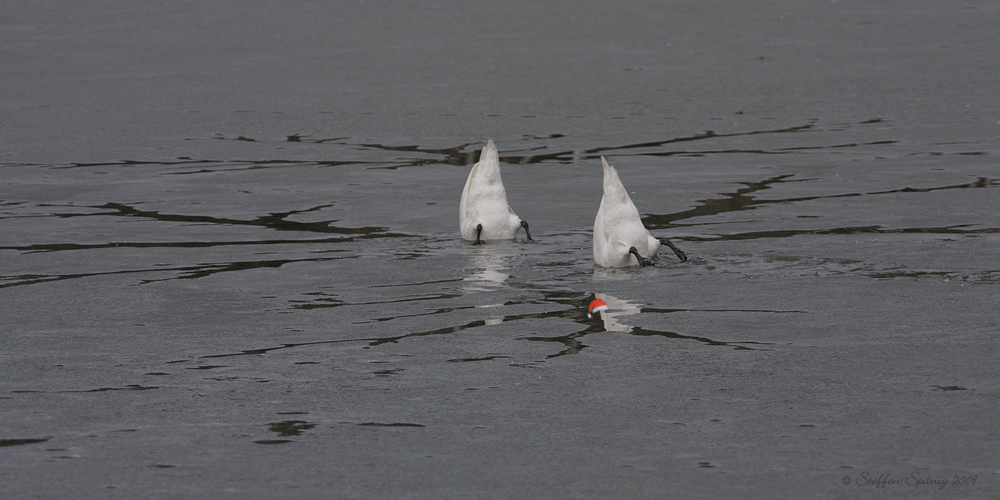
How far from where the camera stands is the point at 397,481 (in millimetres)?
4598

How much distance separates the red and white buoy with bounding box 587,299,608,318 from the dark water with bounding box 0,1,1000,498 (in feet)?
0.55

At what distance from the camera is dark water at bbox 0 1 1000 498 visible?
4.86 metres

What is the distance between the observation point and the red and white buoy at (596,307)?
704cm

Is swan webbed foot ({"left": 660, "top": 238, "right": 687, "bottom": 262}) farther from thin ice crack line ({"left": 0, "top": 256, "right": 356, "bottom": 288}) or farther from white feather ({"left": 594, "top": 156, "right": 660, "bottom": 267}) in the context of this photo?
thin ice crack line ({"left": 0, "top": 256, "right": 356, "bottom": 288})

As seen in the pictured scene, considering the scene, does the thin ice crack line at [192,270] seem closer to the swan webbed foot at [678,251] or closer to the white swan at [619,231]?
the white swan at [619,231]

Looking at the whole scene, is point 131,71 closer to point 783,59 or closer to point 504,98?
point 504,98

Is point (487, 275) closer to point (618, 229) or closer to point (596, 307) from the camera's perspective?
point (618, 229)

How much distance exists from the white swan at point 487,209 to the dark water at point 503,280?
309 millimetres

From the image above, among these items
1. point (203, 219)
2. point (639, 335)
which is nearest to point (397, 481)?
point (639, 335)

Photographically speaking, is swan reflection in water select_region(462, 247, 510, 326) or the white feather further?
the white feather

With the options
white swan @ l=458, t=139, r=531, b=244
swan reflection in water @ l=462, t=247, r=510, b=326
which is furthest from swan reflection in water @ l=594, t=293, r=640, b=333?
white swan @ l=458, t=139, r=531, b=244

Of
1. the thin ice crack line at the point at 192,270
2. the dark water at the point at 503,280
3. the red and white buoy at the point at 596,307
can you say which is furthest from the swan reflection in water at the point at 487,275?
the thin ice crack line at the point at 192,270

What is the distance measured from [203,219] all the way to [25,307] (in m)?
2.94

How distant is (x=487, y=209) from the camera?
922 cm
